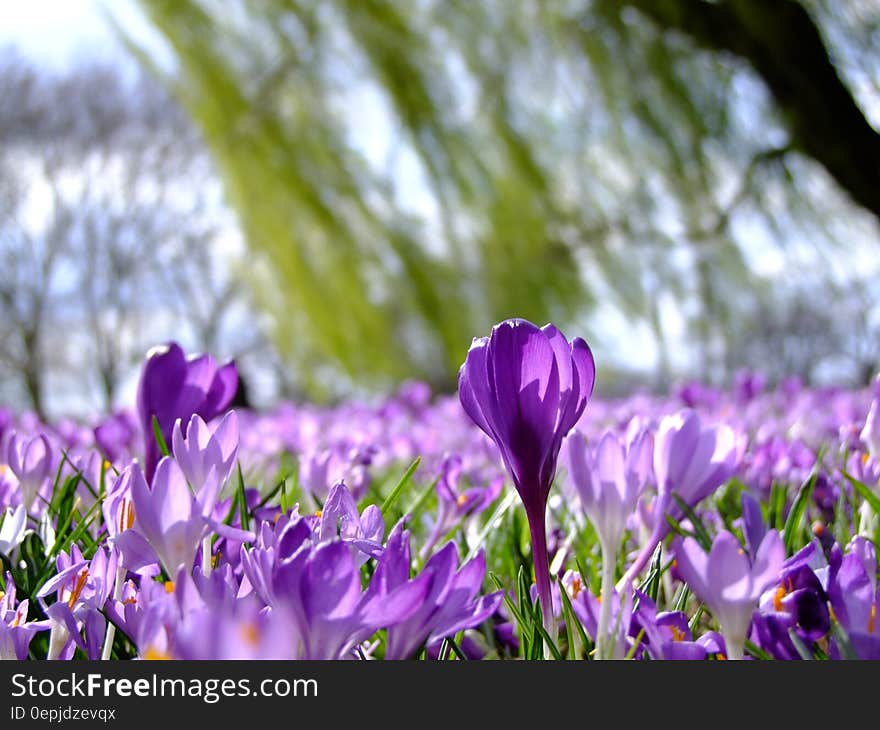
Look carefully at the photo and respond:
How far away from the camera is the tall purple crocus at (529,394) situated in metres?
0.68

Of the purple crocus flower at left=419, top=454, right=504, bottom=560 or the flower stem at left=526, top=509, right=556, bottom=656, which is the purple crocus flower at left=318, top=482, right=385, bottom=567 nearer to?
the flower stem at left=526, top=509, right=556, bottom=656

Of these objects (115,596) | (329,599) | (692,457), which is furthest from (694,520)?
(115,596)

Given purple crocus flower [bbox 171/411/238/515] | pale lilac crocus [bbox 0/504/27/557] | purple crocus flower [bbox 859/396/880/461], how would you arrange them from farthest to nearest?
1. purple crocus flower [bbox 859/396/880/461]
2. pale lilac crocus [bbox 0/504/27/557]
3. purple crocus flower [bbox 171/411/238/515]

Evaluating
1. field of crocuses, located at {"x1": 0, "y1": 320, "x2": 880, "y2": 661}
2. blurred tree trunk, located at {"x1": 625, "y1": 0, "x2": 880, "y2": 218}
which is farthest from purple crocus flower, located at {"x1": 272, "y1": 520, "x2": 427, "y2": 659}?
blurred tree trunk, located at {"x1": 625, "y1": 0, "x2": 880, "y2": 218}

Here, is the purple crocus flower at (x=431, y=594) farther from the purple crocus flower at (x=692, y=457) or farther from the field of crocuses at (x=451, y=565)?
the purple crocus flower at (x=692, y=457)

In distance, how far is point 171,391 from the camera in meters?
1.06

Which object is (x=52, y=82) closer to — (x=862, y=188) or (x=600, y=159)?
(x=600, y=159)

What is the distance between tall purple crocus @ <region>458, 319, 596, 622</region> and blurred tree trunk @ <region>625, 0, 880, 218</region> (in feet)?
19.7

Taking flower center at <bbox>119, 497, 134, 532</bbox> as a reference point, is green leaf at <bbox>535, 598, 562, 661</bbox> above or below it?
below

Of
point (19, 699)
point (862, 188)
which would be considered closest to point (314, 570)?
point (19, 699)

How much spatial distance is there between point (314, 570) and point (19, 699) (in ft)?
0.75

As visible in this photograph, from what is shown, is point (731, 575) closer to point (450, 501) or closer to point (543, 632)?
point (543, 632)

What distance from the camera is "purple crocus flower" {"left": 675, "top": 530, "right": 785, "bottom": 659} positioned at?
574 millimetres

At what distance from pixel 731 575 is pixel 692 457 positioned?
200mm
